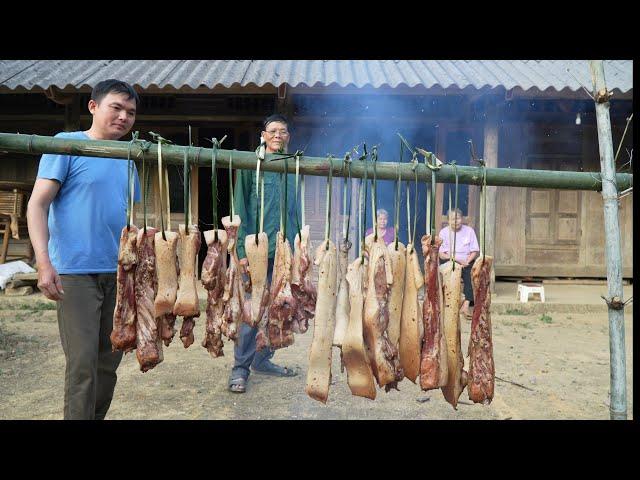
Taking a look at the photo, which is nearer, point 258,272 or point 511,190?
point 258,272

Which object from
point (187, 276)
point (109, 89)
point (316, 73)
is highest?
point (316, 73)

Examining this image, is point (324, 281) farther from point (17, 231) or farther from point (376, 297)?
point (17, 231)

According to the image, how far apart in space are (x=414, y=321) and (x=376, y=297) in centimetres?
24

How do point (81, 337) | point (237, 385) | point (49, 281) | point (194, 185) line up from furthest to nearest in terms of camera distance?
point (194, 185) → point (237, 385) → point (81, 337) → point (49, 281)

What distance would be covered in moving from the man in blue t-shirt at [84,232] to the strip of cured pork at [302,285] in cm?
118

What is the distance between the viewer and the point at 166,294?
2352mm

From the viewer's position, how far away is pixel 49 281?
2.58 metres

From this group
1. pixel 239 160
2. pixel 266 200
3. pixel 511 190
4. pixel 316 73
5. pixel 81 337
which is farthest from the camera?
pixel 511 190

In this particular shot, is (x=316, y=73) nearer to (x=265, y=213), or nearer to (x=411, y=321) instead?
(x=265, y=213)

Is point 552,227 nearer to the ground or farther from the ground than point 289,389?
farther from the ground

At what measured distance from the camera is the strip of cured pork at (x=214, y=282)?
2.35 meters

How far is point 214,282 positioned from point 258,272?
8.2 inches

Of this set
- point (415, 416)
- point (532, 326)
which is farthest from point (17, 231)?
point (532, 326)

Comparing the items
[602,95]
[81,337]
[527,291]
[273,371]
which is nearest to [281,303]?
[81,337]
